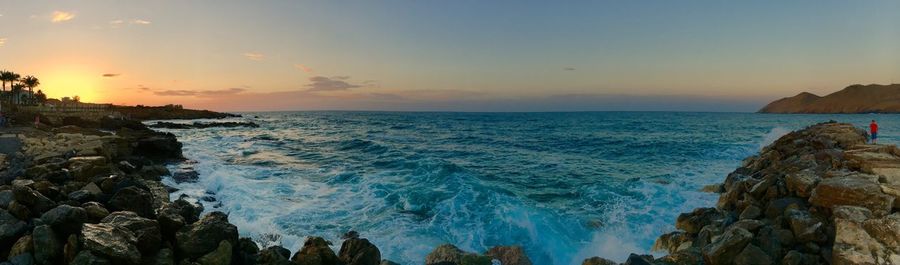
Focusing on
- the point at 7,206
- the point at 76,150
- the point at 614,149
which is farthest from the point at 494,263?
the point at 614,149

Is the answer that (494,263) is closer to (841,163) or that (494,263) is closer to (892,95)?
(841,163)

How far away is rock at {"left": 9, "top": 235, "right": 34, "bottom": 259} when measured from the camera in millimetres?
6109

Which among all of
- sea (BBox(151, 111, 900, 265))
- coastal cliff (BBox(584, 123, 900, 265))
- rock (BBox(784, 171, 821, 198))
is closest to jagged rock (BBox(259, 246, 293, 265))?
sea (BBox(151, 111, 900, 265))

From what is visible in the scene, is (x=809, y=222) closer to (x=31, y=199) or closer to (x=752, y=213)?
(x=752, y=213)

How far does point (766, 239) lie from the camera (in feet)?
23.9

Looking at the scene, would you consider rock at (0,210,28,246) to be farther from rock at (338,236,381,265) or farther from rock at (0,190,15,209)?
rock at (338,236,381,265)

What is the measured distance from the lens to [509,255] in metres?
8.50

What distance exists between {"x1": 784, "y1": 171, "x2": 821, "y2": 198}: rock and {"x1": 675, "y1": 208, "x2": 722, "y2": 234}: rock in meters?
1.60

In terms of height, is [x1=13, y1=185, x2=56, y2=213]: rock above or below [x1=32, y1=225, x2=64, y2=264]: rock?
above

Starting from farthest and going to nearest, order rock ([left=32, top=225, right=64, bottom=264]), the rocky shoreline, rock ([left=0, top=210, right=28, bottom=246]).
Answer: rock ([left=0, top=210, right=28, bottom=246]) → the rocky shoreline → rock ([left=32, top=225, right=64, bottom=264])

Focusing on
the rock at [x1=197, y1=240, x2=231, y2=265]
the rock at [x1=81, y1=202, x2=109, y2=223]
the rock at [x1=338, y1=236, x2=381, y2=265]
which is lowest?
the rock at [x1=338, y1=236, x2=381, y2=265]

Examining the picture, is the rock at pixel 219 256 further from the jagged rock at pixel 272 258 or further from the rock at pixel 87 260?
the rock at pixel 87 260

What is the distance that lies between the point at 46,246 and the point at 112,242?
97 centimetres

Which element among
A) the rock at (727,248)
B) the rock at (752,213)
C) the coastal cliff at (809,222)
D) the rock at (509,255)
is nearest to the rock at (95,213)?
the rock at (509,255)
